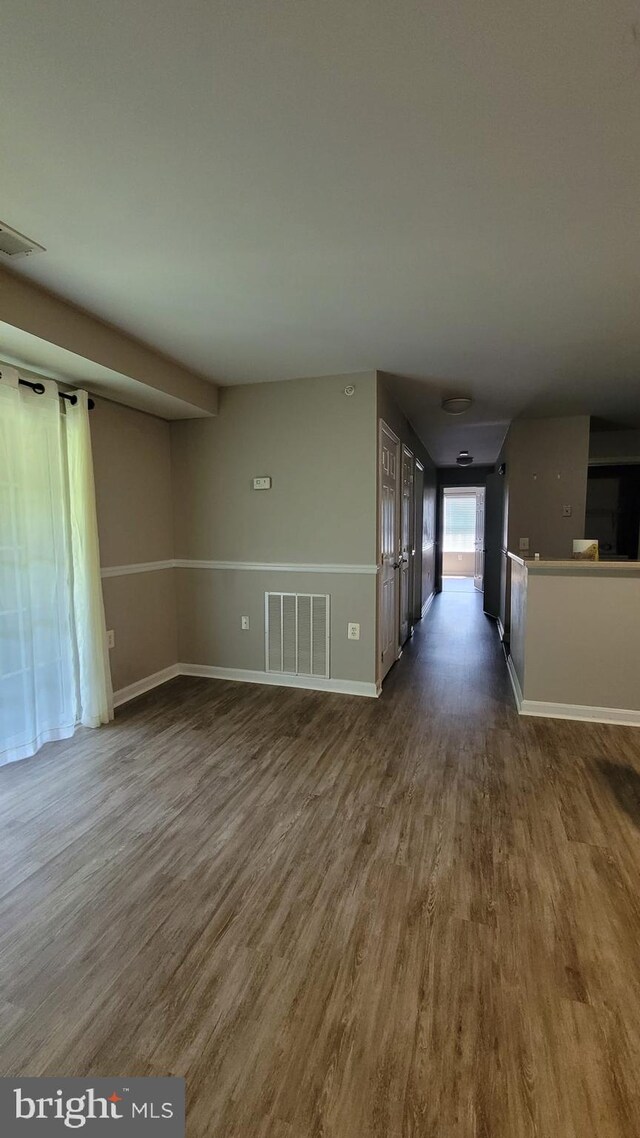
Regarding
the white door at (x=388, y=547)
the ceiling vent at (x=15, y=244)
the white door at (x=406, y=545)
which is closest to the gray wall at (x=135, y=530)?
the ceiling vent at (x=15, y=244)

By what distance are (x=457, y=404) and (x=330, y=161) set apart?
293 centimetres

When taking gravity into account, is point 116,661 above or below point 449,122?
below

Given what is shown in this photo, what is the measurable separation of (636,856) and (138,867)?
200cm

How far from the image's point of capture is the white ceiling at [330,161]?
1095 millimetres

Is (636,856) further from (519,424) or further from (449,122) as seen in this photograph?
(519,424)

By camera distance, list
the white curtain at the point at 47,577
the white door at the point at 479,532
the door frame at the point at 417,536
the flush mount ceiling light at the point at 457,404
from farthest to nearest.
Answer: the white door at the point at 479,532
the door frame at the point at 417,536
the flush mount ceiling light at the point at 457,404
the white curtain at the point at 47,577

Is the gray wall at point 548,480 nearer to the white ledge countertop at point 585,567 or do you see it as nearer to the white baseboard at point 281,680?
the white ledge countertop at point 585,567

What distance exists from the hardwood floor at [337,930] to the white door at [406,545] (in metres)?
2.23

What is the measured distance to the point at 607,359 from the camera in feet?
10.6

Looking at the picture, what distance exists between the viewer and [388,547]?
410cm

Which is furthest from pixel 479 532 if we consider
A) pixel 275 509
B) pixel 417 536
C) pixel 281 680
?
pixel 281 680

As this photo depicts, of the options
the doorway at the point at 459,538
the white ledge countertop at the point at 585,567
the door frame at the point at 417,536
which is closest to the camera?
the white ledge countertop at the point at 585,567

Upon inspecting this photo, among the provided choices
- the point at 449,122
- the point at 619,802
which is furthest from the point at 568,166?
the point at 619,802

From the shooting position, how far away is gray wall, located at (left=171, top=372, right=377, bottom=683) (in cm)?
363
